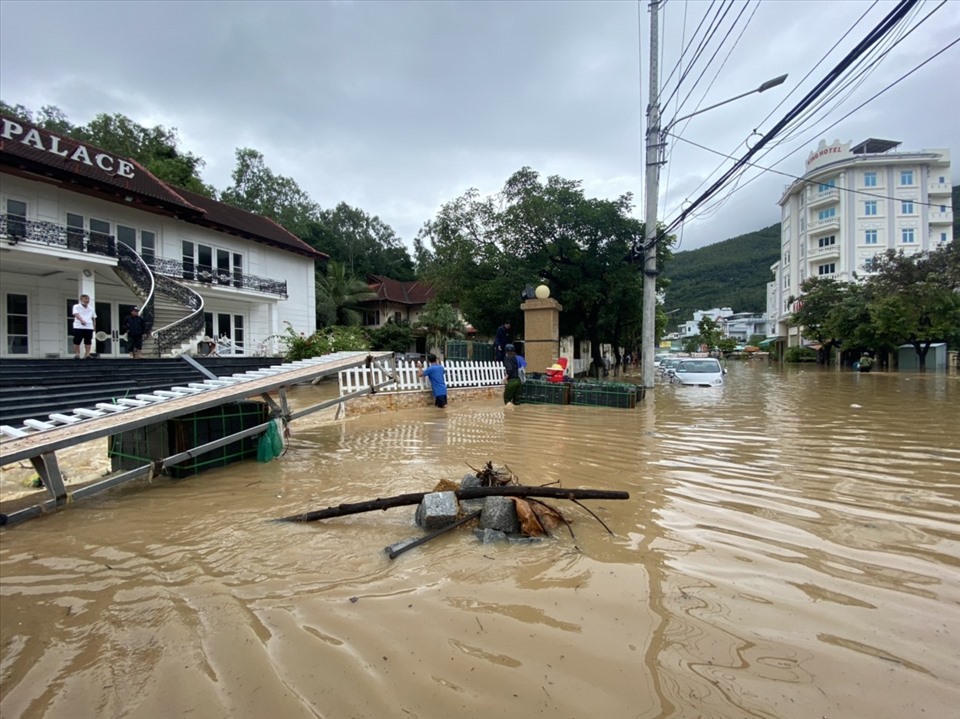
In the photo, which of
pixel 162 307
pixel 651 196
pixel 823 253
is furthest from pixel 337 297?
pixel 823 253

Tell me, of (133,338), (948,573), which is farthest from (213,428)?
(133,338)

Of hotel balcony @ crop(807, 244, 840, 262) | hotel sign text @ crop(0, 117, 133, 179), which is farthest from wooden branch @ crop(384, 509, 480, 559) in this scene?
hotel balcony @ crop(807, 244, 840, 262)

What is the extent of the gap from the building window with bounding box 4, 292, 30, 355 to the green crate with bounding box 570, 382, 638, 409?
18663 mm

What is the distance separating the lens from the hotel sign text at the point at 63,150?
15648 millimetres

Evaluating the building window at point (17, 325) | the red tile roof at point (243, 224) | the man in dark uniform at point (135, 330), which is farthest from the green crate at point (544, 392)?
the building window at point (17, 325)

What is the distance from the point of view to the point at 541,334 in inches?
548

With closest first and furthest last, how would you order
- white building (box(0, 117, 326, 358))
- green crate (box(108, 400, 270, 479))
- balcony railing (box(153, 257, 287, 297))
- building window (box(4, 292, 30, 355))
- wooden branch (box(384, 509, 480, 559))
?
wooden branch (box(384, 509, 480, 559)) → green crate (box(108, 400, 270, 479)) → white building (box(0, 117, 326, 358)) → building window (box(4, 292, 30, 355)) → balcony railing (box(153, 257, 287, 297))

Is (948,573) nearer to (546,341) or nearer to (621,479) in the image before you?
(621,479)

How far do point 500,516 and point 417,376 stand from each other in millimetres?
8668

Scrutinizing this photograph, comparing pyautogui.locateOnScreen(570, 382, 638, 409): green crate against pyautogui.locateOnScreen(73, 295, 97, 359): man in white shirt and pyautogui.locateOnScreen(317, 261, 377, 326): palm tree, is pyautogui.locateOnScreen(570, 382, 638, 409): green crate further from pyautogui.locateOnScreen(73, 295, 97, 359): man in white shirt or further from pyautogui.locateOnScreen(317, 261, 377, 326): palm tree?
pyautogui.locateOnScreen(317, 261, 377, 326): palm tree

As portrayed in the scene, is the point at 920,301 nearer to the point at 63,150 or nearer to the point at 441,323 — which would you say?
the point at 441,323

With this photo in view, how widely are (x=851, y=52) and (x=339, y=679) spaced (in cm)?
745

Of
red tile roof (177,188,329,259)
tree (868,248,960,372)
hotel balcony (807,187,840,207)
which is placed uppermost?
hotel balcony (807,187,840,207)

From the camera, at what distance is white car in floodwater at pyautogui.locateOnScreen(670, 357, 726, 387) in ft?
57.7
